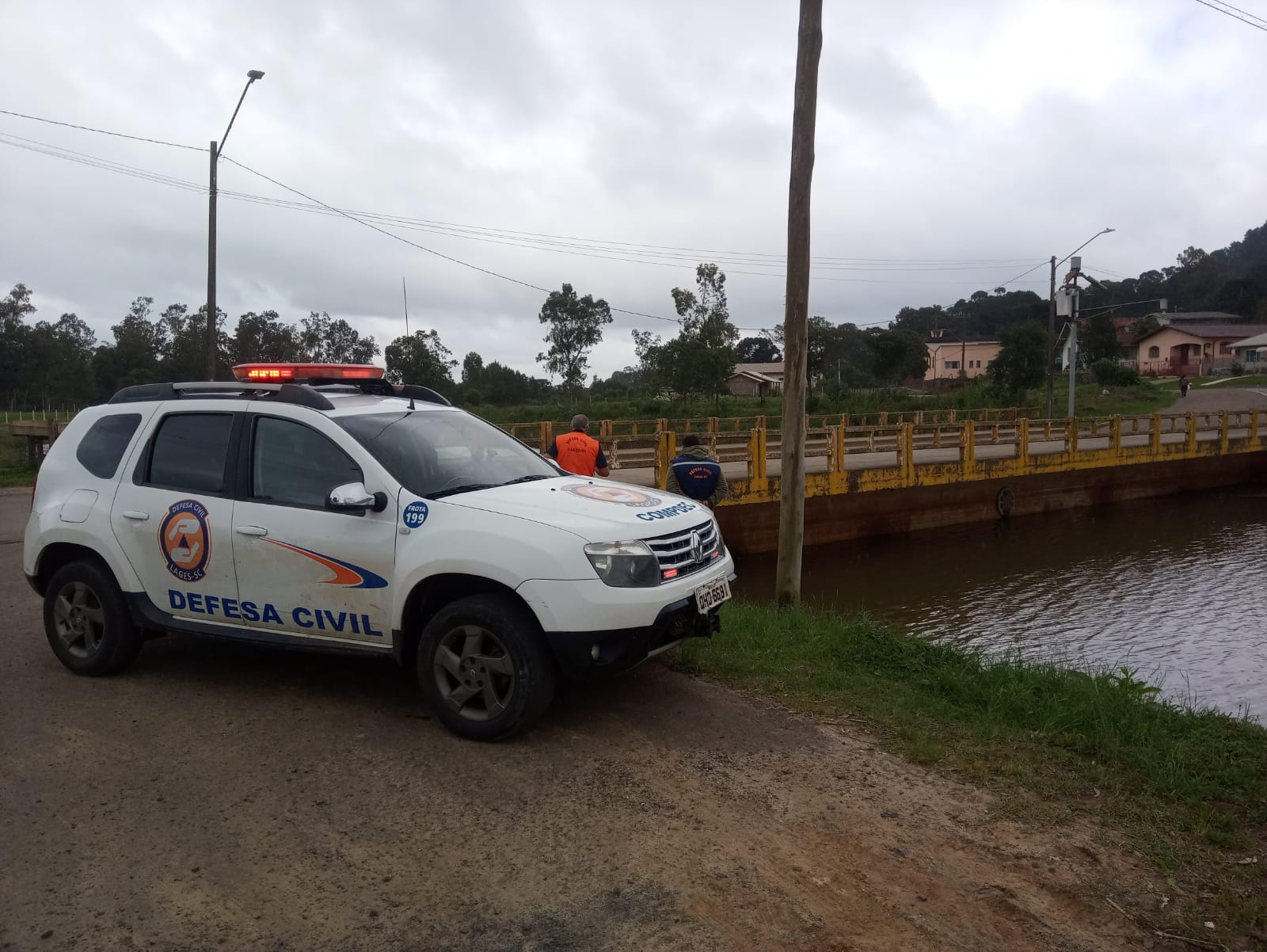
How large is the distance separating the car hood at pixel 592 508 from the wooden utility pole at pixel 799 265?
9.83ft

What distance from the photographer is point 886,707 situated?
5.74 m

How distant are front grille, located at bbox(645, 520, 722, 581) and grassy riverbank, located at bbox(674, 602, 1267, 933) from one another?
1.08 metres

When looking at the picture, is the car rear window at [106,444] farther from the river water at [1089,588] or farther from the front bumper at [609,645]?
the river water at [1089,588]

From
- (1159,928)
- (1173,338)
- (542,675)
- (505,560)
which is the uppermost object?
(1173,338)

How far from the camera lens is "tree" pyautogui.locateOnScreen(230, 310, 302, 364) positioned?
143 ft

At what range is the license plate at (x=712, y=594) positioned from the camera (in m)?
5.10

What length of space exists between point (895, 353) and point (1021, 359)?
30.3ft

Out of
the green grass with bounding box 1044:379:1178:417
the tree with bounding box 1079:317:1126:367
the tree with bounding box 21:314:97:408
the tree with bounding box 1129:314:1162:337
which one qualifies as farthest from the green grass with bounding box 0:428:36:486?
the tree with bounding box 1129:314:1162:337

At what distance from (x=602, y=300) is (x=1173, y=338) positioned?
56368 mm

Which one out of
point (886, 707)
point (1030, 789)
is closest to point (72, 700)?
point (886, 707)

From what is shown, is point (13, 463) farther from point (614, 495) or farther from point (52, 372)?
point (52, 372)

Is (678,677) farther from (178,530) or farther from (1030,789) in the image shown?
(178,530)

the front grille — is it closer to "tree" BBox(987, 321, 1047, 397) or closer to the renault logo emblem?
the renault logo emblem

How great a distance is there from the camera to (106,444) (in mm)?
6070
